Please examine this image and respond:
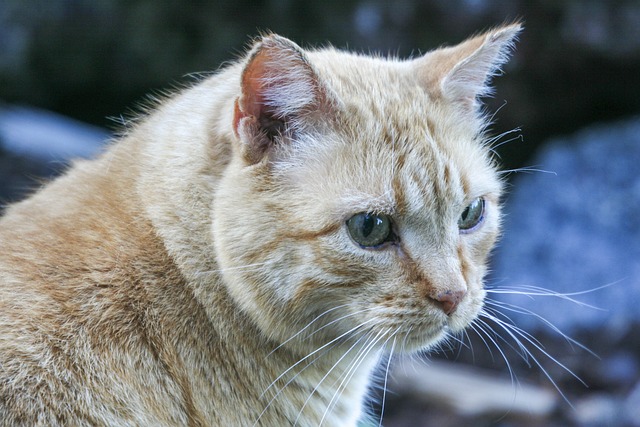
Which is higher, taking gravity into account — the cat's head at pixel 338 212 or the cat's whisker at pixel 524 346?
the cat's head at pixel 338 212

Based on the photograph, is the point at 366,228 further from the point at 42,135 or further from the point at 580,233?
the point at 42,135

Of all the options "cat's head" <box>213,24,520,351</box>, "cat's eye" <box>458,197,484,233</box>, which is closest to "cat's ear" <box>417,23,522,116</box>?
"cat's head" <box>213,24,520,351</box>

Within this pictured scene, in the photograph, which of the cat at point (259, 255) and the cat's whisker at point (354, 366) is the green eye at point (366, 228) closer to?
the cat at point (259, 255)

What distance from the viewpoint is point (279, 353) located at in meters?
2.51

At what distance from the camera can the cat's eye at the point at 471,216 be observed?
2551mm

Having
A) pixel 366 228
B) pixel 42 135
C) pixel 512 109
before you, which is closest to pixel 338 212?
pixel 366 228

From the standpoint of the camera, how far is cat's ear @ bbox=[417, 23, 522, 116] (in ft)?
8.47

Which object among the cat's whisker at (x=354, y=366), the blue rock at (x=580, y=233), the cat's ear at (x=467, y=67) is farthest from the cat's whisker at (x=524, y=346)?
the blue rock at (x=580, y=233)

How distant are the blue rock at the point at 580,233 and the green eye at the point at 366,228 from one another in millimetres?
3162

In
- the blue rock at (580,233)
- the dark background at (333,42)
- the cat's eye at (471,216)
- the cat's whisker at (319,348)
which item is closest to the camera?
the cat's whisker at (319,348)

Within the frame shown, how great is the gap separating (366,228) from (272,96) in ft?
1.58

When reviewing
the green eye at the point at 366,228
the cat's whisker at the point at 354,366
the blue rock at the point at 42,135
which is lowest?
the blue rock at the point at 42,135

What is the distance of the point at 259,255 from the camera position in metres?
2.34

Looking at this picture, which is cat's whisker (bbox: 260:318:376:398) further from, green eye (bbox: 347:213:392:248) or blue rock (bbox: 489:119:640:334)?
blue rock (bbox: 489:119:640:334)
